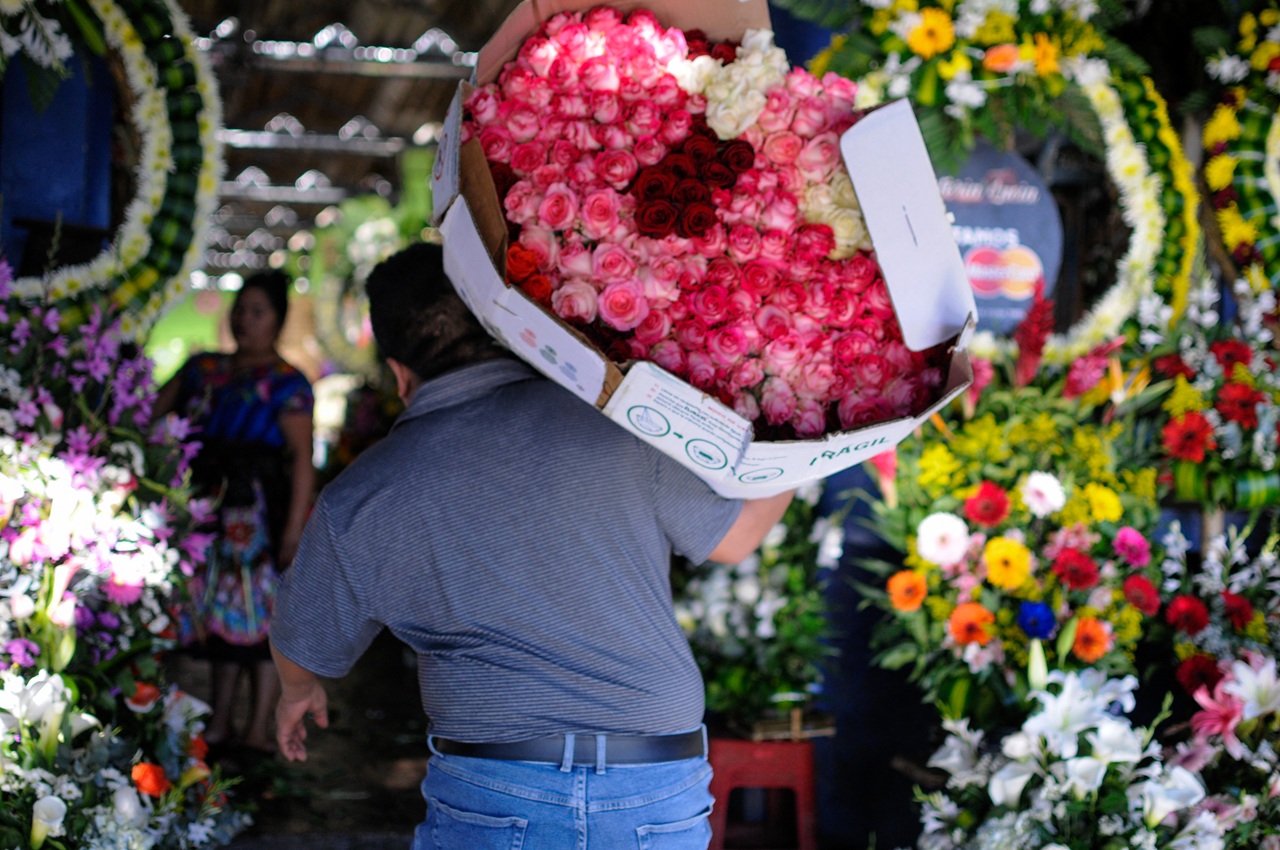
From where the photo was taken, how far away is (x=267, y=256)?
18.5 m

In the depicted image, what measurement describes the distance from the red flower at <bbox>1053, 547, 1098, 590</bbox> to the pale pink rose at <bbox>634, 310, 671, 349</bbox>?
5.05 ft

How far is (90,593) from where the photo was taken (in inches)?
93.7

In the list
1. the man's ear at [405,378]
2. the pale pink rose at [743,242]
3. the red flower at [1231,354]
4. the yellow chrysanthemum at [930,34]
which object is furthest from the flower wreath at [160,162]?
the red flower at [1231,354]

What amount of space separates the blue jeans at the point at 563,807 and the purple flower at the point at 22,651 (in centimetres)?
112

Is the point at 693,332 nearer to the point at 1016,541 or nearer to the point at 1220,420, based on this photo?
the point at 1016,541

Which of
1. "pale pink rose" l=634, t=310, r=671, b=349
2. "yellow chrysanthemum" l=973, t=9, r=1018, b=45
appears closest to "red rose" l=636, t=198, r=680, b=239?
"pale pink rose" l=634, t=310, r=671, b=349

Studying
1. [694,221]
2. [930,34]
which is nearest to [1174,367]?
Result: [930,34]

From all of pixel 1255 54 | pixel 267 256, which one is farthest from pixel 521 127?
pixel 267 256

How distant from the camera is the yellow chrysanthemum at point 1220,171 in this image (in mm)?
3355

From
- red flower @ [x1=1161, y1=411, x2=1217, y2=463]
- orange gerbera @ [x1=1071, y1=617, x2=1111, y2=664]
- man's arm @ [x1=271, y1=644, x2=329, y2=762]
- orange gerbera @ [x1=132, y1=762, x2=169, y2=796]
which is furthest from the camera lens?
red flower @ [x1=1161, y1=411, x2=1217, y2=463]

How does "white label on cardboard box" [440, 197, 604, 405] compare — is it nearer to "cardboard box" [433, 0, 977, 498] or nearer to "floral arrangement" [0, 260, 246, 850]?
"cardboard box" [433, 0, 977, 498]

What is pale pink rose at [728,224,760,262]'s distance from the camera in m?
1.49

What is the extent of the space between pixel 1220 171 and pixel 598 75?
2599mm

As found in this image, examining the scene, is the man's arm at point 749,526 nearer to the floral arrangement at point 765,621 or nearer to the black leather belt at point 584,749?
the black leather belt at point 584,749
